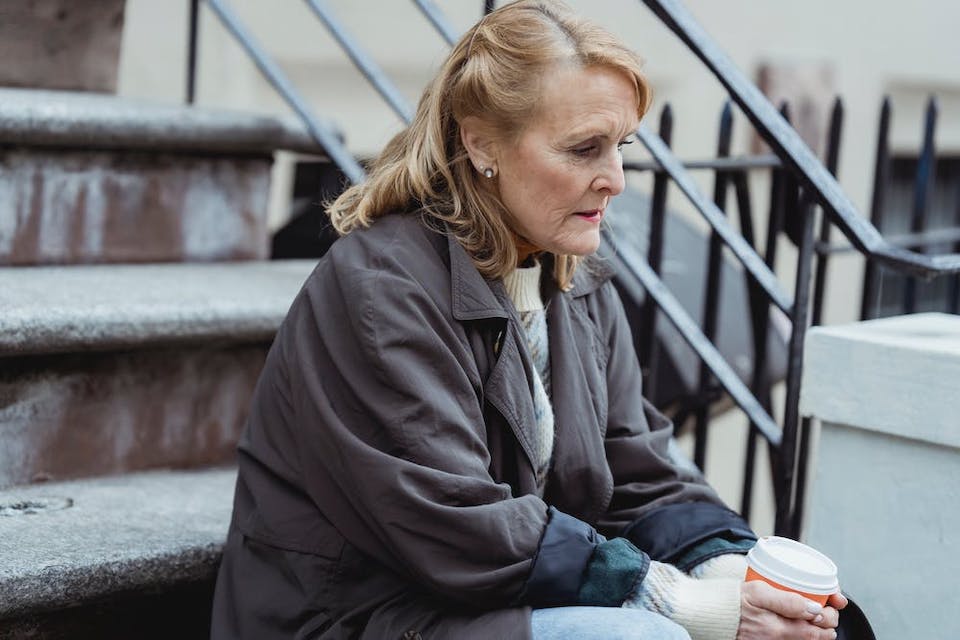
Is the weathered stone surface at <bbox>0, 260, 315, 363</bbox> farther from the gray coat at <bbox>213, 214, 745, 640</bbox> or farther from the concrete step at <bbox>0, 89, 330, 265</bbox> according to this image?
the gray coat at <bbox>213, 214, 745, 640</bbox>

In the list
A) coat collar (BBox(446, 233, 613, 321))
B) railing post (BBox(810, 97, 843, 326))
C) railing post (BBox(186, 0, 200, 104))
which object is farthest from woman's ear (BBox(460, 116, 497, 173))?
railing post (BBox(810, 97, 843, 326))

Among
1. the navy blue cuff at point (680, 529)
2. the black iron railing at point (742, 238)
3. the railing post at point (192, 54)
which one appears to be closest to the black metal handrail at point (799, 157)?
the black iron railing at point (742, 238)

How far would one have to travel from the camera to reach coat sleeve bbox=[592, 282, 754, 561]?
222 centimetres

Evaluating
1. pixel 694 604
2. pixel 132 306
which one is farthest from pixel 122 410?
pixel 694 604

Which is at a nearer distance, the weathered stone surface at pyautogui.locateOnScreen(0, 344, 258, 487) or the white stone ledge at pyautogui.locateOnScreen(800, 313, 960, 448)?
the white stone ledge at pyautogui.locateOnScreen(800, 313, 960, 448)

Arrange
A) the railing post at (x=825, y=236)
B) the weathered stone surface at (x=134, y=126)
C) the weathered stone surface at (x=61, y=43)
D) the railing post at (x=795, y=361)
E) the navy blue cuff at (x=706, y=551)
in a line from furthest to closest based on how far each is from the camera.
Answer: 1. the railing post at (x=825, y=236)
2. the weathered stone surface at (x=61, y=43)
3. the weathered stone surface at (x=134, y=126)
4. the railing post at (x=795, y=361)
5. the navy blue cuff at (x=706, y=551)

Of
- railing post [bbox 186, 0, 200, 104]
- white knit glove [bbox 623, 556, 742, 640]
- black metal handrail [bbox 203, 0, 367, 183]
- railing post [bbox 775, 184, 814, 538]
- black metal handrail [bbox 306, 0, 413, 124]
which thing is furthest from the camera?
railing post [bbox 186, 0, 200, 104]

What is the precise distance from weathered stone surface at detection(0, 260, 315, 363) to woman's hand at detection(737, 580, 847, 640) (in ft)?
3.96

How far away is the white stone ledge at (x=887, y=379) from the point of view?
6.91ft

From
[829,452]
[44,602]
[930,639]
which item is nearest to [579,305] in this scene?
[829,452]

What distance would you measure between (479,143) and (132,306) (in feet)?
2.71

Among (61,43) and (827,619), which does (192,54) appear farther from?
(827,619)

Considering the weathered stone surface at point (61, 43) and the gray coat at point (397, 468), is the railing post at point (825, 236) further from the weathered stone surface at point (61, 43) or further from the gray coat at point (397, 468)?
the weathered stone surface at point (61, 43)

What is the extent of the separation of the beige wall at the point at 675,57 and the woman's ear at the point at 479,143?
817 mm
